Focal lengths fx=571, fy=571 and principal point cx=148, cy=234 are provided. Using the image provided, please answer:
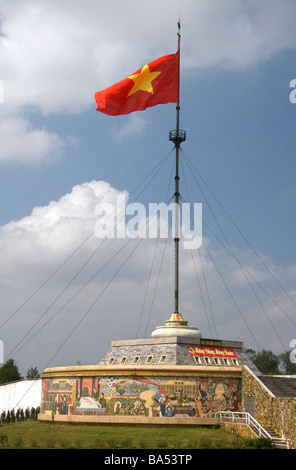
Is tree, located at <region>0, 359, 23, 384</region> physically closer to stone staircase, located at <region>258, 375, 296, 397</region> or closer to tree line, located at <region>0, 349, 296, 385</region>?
tree line, located at <region>0, 349, 296, 385</region>

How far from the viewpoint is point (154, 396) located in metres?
28.8

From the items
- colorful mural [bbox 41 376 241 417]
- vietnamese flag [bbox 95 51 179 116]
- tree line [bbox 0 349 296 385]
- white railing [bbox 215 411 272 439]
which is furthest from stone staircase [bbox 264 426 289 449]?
tree line [bbox 0 349 296 385]

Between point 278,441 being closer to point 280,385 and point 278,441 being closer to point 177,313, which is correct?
point 280,385

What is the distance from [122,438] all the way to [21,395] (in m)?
23.5

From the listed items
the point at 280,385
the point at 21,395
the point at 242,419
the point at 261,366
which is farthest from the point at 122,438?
the point at 261,366

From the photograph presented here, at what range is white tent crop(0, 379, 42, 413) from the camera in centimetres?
4447

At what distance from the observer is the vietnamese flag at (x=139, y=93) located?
1310 inches

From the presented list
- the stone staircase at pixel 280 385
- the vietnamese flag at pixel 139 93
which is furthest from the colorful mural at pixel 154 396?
the vietnamese flag at pixel 139 93

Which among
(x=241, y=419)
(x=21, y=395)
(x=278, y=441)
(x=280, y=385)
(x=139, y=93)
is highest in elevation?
(x=139, y=93)
